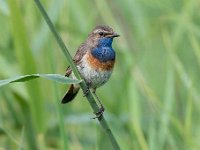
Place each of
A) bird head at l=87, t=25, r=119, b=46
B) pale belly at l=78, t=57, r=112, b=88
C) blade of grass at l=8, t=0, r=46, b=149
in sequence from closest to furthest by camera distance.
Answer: blade of grass at l=8, t=0, r=46, b=149
pale belly at l=78, t=57, r=112, b=88
bird head at l=87, t=25, r=119, b=46

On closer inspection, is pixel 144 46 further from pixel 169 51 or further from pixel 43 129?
pixel 43 129

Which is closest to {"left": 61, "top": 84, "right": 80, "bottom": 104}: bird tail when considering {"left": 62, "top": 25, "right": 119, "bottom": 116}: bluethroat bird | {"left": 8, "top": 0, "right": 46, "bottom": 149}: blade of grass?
{"left": 62, "top": 25, "right": 119, "bottom": 116}: bluethroat bird

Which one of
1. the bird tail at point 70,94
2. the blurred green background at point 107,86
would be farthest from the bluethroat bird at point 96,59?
the blurred green background at point 107,86

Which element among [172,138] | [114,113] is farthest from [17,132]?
[172,138]

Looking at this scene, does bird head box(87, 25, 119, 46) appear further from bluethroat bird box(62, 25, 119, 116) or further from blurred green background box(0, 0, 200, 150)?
blurred green background box(0, 0, 200, 150)

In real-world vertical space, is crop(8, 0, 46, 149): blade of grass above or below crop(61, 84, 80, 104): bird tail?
above

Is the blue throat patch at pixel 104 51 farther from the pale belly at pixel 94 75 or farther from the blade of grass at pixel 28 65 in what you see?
the blade of grass at pixel 28 65

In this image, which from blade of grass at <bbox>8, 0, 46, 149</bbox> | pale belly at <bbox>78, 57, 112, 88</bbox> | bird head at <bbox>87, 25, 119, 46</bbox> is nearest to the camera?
blade of grass at <bbox>8, 0, 46, 149</bbox>
